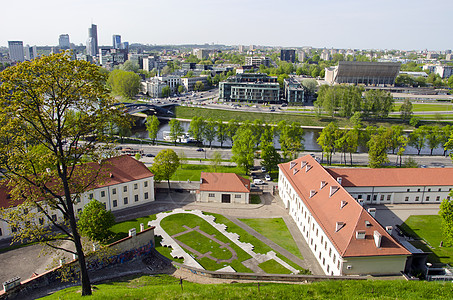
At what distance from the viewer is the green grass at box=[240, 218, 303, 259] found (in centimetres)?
3938

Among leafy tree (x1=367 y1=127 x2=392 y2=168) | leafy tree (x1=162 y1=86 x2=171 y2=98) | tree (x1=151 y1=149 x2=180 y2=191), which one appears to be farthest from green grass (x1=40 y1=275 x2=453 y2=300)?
leafy tree (x1=162 y1=86 x2=171 y2=98)

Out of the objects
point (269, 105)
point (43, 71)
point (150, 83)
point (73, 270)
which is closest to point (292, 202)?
point (73, 270)

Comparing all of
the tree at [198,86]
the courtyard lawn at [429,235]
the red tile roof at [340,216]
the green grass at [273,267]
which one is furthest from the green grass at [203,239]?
the tree at [198,86]

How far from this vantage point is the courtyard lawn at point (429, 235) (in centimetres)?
3802

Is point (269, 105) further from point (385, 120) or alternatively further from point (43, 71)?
point (43, 71)

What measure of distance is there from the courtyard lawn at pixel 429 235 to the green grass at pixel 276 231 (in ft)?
48.7

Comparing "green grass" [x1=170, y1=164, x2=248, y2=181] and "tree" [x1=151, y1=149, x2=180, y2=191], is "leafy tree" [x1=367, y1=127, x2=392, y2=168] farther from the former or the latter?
"tree" [x1=151, y1=149, x2=180, y2=191]

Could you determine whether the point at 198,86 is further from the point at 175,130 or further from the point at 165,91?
the point at 175,130

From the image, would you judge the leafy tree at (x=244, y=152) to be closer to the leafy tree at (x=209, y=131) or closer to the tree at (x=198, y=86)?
the leafy tree at (x=209, y=131)

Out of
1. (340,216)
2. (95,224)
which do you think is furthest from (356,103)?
(95,224)

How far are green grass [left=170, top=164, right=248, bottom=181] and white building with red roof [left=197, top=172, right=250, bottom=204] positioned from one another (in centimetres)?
923

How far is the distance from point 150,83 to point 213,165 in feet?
377

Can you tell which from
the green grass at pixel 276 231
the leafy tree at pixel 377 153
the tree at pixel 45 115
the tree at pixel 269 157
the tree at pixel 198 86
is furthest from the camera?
the tree at pixel 198 86

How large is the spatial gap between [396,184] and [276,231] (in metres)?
21.6
